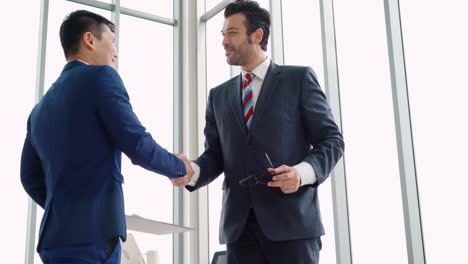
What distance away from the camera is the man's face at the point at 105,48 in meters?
2.04

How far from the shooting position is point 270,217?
71.6 inches

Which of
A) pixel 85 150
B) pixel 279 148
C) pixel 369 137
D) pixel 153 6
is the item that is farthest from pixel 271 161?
pixel 153 6

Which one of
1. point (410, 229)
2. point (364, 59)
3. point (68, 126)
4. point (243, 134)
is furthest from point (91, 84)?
point (364, 59)

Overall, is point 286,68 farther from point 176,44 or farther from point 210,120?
point 176,44

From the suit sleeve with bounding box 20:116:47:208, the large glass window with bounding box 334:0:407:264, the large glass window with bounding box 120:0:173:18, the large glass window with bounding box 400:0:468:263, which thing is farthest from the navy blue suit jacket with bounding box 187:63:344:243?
the large glass window with bounding box 120:0:173:18

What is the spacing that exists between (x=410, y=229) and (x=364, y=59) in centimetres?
121

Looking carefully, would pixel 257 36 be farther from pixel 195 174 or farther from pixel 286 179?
pixel 286 179

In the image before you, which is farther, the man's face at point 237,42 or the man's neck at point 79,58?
the man's face at point 237,42

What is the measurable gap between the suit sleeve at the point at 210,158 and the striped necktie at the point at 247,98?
19cm

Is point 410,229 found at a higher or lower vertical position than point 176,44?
lower

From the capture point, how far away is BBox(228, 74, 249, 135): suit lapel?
→ 2.01 metres

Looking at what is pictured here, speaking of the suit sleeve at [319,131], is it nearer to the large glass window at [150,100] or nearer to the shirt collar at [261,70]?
the shirt collar at [261,70]

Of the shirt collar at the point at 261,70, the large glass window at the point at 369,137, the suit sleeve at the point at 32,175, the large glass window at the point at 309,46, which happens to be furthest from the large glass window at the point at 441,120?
the suit sleeve at the point at 32,175

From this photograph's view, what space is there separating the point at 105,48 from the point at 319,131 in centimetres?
88
